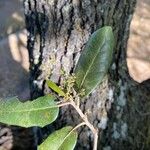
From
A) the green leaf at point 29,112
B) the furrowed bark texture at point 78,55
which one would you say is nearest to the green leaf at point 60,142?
the green leaf at point 29,112

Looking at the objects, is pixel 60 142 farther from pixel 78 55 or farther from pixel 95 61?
pixel 78 55

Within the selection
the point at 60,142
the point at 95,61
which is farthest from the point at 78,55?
the point at 60,142

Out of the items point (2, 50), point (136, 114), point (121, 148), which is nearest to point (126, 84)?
point (136, 114)

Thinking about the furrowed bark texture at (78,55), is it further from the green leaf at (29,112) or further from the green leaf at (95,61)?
the green leaf at (29,112)

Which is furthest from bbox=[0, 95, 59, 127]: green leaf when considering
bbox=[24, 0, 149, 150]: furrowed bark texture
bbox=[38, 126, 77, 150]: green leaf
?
bbox=[24, 0, 149, 150]: furrowed bark texture

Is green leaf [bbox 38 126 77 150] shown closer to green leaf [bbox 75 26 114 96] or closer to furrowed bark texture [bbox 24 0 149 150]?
green leaf [bbox 75 26 114 96]
